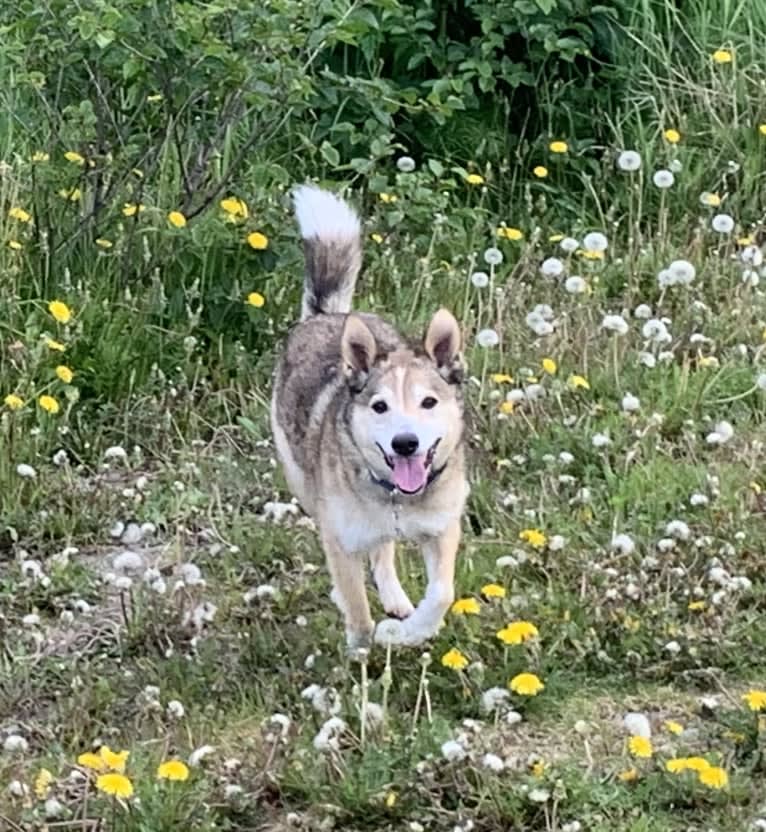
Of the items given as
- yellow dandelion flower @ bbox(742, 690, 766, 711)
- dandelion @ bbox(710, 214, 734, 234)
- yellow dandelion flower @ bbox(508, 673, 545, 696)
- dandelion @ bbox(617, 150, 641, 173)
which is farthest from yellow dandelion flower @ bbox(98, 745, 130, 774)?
dandelion @ bbox(617, 150, 641, 173)

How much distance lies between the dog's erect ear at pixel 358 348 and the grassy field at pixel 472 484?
64 cm

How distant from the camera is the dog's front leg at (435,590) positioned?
425cm

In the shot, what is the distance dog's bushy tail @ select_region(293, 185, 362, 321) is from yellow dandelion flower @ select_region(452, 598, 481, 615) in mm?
1286

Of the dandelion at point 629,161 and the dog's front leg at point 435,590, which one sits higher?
the dandelion at point 629,161

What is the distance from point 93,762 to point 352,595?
921mm

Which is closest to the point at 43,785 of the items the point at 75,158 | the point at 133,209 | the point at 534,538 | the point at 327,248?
the point at 534,538

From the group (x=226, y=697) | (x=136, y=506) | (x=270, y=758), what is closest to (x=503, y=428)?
(x=136, y=506)

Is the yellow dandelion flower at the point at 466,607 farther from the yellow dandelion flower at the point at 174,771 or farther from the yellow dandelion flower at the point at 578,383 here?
the yellow dandelion flower at the point at 578,383

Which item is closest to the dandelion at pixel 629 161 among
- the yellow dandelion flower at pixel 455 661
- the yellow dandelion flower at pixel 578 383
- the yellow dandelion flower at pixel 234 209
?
the yellow dandelion flower at pixel 578 383

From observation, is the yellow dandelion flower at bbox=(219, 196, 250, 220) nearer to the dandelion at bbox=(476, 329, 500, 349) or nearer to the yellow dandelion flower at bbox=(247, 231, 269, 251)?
the yellow dandelion flower at bbox=(247, 231, 269, 251)

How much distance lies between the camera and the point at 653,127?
7184 millimetres

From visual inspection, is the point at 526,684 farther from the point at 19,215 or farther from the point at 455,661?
the point at 19,215

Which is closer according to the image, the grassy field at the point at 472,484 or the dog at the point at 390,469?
the grassy field at the point at 472,484

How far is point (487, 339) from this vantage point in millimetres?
5723
